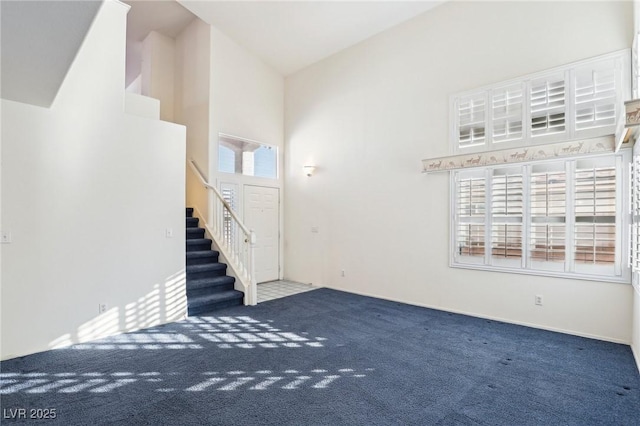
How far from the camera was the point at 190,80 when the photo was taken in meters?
7.06

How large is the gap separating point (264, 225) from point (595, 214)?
222 inches

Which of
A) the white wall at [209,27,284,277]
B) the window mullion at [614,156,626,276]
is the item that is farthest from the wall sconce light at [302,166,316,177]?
the window mullion at [614,156,626,276]

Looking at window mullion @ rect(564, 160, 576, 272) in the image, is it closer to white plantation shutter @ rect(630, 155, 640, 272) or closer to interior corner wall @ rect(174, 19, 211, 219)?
white plantation shutter @ rect(630, 155, 640, 272)

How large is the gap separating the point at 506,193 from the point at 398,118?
2135mm

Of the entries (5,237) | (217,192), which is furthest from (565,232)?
(5,237)

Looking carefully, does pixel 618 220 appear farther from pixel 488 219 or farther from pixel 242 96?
pixel 242 96

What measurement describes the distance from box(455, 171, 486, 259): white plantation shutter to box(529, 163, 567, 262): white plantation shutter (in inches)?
24.5

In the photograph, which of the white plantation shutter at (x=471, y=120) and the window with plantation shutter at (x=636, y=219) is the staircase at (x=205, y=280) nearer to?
the white plantation shutter at (x=471, y=120)

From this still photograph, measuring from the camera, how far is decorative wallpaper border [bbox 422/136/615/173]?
3900 millimetres

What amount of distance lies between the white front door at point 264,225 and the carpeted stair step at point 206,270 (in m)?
1.36

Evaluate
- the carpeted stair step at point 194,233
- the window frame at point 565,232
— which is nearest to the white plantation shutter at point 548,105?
the window frame at point 565,232

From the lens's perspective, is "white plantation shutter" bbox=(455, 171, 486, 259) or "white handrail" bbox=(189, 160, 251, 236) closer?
"white plantation shutter" bbox=(455, 171, 486, 259)

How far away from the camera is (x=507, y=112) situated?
466cm

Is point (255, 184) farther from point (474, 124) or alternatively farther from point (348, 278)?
point (474, 124)
